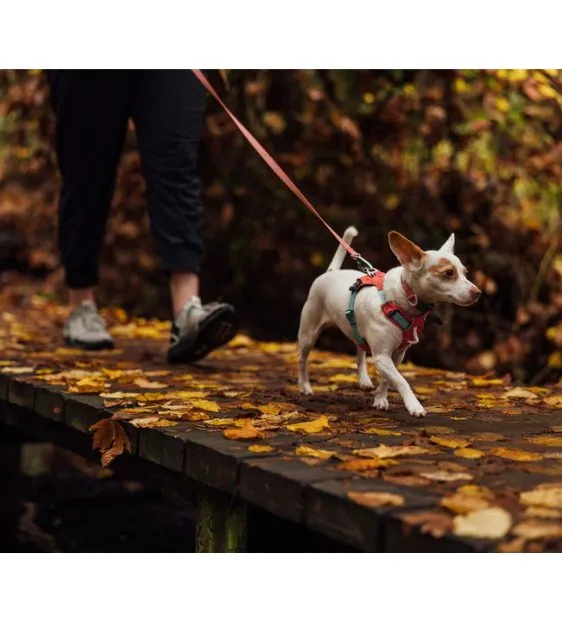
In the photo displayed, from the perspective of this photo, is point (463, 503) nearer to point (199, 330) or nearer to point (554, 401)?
point (554, 401)

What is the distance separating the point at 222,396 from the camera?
3598 millimetres

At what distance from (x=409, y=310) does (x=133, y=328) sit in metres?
3.35

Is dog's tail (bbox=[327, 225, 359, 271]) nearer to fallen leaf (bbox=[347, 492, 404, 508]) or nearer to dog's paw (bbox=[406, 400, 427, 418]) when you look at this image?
dog's paw (bbox=[406, 400, 427, 418])

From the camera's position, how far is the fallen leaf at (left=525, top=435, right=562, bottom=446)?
9.23 feet

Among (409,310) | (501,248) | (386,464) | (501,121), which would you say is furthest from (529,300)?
(386,464)

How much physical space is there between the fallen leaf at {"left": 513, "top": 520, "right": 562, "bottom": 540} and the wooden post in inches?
37.2

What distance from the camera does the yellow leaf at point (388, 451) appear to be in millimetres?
2541

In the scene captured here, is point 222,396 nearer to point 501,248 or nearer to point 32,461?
point 32,461

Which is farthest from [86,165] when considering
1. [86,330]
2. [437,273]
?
[437,273]

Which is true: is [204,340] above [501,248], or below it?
below

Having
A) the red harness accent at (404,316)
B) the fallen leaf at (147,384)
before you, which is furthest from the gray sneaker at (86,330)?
the red harness accent at (404,316)

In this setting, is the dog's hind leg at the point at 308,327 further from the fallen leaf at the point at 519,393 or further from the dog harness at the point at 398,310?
the fallen leaf at the point at 519,393

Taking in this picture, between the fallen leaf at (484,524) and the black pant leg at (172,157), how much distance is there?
2.74 meters

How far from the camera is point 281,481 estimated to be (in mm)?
2324
